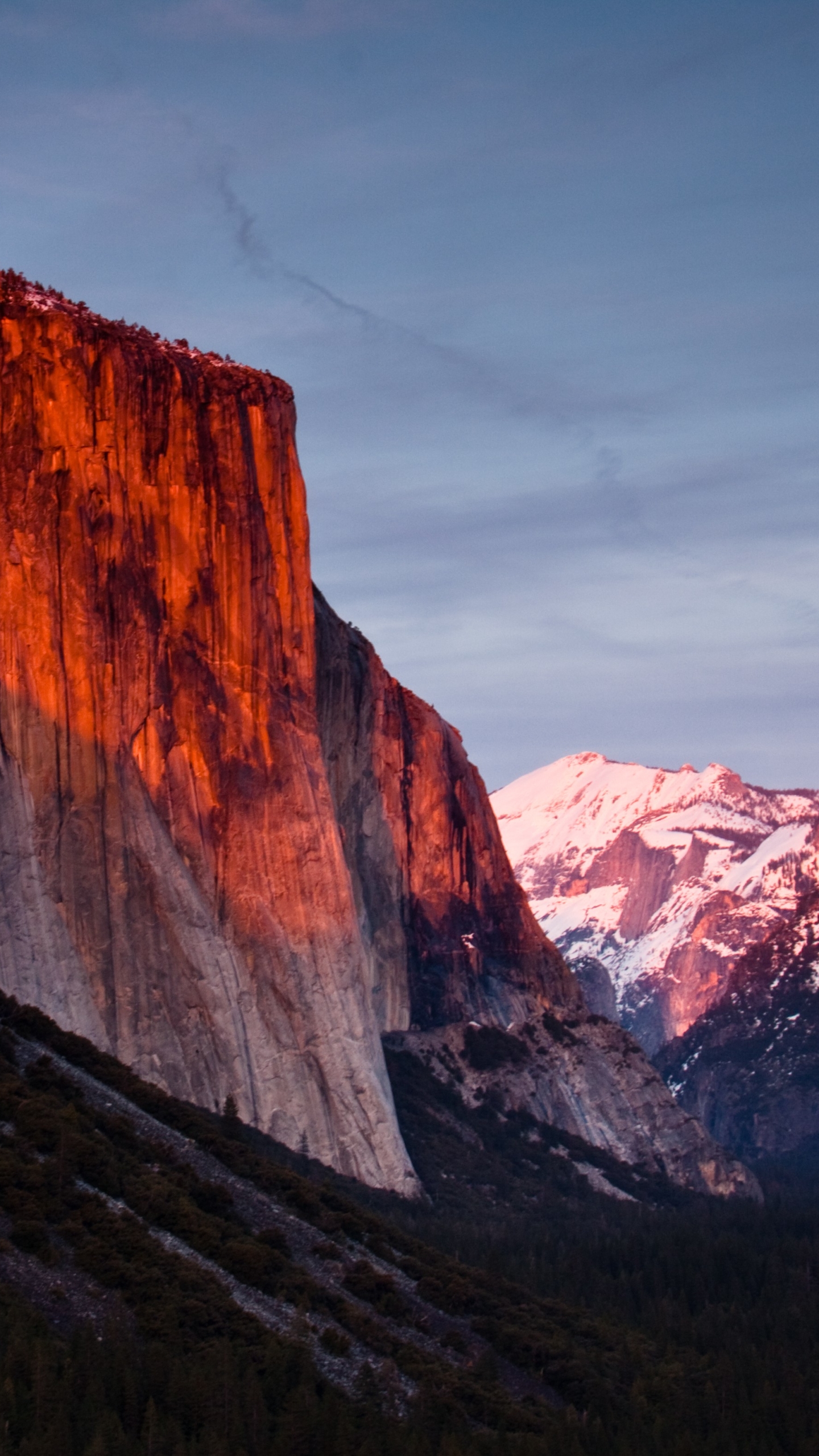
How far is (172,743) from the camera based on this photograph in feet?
439

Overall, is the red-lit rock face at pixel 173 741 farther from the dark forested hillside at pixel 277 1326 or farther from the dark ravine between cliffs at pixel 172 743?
the dark forested hillside at pixel 277 1326

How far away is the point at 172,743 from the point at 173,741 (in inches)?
6.0

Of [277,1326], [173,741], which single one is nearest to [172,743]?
[173,741]

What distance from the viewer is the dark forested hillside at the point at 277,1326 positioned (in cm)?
7038

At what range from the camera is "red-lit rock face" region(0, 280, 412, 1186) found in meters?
123

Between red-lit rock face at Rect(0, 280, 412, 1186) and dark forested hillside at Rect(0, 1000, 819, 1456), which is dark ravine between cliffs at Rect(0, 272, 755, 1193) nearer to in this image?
red-lit rock face at Rect(0, 280, 412, 1186)

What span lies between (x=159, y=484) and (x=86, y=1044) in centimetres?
4424

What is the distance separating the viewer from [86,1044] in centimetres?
10294

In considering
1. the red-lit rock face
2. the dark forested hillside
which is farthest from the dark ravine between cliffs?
the dark forested hillside

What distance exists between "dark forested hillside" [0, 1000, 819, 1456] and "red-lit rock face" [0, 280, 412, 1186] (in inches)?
328

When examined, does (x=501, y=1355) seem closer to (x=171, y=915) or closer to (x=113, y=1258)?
(x=113, y=1258)

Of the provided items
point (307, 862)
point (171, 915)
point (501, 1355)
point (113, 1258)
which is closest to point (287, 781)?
point (307, 862)

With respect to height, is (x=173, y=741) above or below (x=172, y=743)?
above

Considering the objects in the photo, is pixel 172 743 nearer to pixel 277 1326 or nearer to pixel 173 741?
pixel 173 741
